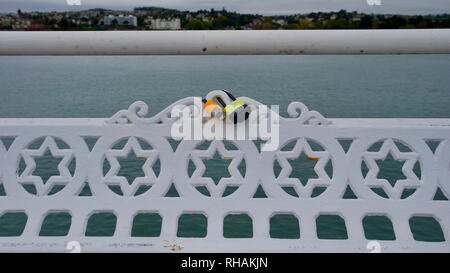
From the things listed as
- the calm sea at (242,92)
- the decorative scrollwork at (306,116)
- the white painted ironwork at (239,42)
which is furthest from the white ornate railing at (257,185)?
the calm sea at (242,92)

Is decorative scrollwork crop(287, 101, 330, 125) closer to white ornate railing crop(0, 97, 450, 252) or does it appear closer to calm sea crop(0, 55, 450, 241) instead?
white ornate railing crop(0, 97, 450, 252)

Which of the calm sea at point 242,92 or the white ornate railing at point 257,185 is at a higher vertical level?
the white ornate railing at point 257,185

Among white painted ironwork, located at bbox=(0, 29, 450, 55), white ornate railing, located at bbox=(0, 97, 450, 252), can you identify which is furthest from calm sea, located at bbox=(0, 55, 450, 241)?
white painted ironwork, located at bbox=(0, 29, 450, 55)

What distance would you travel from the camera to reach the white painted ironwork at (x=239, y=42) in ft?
5.89

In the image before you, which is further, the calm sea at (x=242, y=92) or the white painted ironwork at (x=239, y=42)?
the calm sea at (x=242, y=92)

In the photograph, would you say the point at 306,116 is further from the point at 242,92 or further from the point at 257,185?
the point at 242,92

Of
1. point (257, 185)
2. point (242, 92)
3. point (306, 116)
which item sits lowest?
point (242, 92)

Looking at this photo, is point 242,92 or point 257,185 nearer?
point 257,185

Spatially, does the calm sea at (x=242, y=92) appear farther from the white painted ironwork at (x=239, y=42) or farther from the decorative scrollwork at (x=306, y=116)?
the white painted ironwork at (x=239, y=42)

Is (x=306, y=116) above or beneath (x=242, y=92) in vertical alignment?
above

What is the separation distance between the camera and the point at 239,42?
1.81 m

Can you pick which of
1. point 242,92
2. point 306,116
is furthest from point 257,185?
point 242,92

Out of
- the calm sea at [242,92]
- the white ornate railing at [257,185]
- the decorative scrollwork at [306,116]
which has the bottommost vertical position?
the calm sea at [242,92]
